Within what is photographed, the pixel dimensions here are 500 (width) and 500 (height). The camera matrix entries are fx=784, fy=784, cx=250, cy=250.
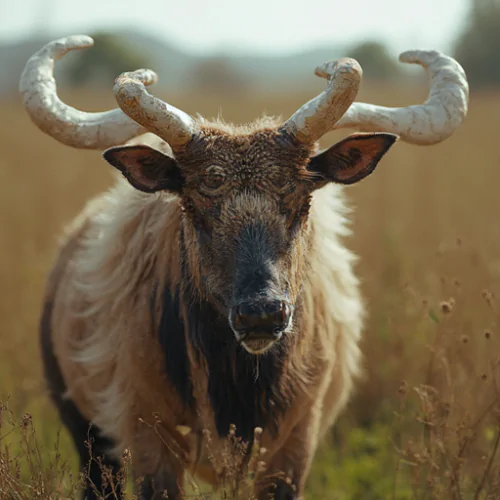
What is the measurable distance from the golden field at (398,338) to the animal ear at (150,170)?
1006 mm

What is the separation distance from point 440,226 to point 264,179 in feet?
21.9

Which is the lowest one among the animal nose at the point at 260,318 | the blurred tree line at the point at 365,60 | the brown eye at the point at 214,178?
the blurred tree line at the point at 365,60

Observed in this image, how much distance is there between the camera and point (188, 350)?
13.4 ft

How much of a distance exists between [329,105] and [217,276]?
956mm

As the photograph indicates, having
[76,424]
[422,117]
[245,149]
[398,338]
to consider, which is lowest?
[76,424]

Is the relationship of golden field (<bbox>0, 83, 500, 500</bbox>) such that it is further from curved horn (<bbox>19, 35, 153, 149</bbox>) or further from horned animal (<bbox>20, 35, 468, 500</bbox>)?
curved horn (<bbox>19, 35, 153, 149</bbox>)

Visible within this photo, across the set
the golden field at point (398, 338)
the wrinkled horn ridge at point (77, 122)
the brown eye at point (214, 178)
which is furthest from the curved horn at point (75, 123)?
the golden field at point (398, 338)

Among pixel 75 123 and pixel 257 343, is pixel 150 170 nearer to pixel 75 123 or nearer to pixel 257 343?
pixel 75 123

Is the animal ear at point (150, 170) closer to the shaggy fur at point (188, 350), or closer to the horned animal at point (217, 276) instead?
the horned animal at point (217, 276)

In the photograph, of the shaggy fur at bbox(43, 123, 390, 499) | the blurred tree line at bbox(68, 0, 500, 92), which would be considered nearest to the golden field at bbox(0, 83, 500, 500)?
the shaggy fur at bbox(43, 123, 390, 499)

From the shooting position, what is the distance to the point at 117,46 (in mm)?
79812

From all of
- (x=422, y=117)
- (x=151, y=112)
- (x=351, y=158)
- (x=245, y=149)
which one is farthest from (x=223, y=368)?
(x=422, y=117)

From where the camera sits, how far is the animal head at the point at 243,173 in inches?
136

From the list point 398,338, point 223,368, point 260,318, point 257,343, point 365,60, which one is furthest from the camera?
point 365,60
